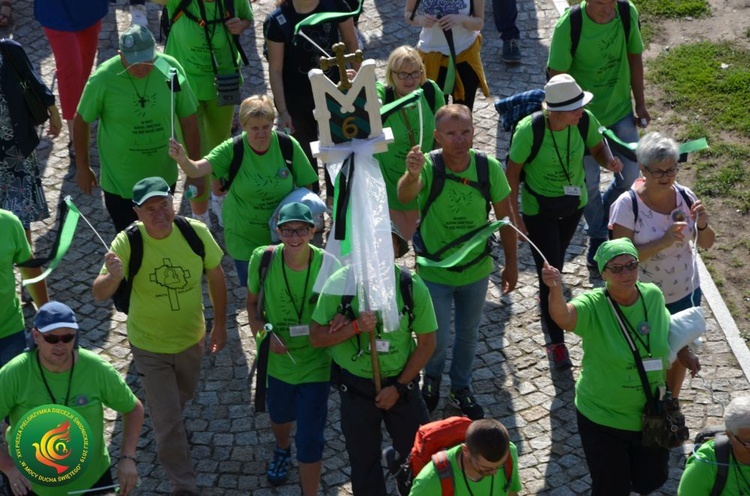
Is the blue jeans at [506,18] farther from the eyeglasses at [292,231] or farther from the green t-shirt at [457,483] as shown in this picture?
the green t-shirt at [457,483]

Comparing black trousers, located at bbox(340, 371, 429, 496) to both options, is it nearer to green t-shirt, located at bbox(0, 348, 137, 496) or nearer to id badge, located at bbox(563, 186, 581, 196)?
green t-shirt, located at bbox(0, 348, 137, 496)

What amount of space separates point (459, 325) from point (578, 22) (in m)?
2.84

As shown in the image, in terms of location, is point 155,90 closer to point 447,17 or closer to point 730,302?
point 447,17

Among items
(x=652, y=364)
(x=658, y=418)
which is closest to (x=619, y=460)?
(x=658, y=418)

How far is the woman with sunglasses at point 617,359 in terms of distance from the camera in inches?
295

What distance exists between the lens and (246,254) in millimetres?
9195

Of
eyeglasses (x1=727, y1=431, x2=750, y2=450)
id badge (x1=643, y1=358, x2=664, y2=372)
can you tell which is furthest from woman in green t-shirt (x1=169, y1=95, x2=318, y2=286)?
eyeglasses (x1=727, y1=431, x2=750, y2=450)

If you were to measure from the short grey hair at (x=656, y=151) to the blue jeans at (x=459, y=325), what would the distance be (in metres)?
1.34

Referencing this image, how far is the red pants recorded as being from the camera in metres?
11.8

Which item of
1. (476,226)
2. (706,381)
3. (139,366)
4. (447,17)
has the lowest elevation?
(706,381)

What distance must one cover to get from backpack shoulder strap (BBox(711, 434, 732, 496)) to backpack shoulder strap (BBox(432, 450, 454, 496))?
1372 millimetres

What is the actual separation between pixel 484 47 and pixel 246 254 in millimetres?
5528

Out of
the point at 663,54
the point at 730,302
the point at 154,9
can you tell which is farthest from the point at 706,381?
the point at 154,9

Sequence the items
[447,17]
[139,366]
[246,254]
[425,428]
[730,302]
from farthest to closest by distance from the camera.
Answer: [447,17], [730,302], [246,254], [139,366], [425,428]
